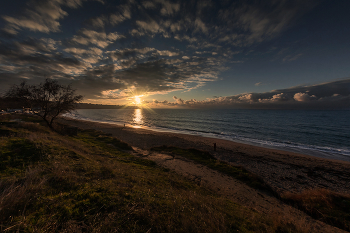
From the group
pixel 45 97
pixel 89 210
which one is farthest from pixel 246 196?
pixel 45 97

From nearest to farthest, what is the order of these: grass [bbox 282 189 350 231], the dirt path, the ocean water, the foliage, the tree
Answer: the foliage, the dirt path, grass [bbox 282 189 350 231], the tree, the ocean water

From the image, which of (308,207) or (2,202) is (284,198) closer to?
(308,207)

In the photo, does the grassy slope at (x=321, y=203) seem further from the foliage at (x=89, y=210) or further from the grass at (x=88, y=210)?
the foliage at (x=89, y=210)

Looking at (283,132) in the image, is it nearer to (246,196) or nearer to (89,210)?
(246,196)

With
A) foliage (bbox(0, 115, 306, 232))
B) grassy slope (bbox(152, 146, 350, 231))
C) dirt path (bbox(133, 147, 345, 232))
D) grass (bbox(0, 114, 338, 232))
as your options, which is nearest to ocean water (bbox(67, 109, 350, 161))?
grass (bbox(0, 114, 338, 232))

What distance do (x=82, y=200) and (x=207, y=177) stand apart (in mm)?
11502

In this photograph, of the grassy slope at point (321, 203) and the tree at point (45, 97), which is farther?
the tree at point (45, 97)

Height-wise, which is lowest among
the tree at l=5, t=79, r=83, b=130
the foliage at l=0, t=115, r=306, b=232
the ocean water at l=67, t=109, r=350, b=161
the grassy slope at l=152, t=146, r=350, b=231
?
the ocean water at l=67, t=109, r=350, b=161

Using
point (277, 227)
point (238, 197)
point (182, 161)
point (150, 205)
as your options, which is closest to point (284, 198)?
point (238, 197)

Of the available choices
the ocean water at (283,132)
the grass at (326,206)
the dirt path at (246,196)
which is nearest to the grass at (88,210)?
the dirt path at (246,196)

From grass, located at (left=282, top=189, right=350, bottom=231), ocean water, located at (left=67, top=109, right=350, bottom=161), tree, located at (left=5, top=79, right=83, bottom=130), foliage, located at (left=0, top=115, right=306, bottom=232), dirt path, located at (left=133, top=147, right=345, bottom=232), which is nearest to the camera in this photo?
foliage, located at (left=0, top=115, right=306, bottom=232)

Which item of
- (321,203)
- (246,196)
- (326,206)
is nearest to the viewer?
(326,206)

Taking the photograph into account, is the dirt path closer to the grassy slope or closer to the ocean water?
the grassy slope

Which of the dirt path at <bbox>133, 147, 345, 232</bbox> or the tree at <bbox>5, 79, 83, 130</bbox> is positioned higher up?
the tree at <bbox>5, 79, 83, 130</bbox>
